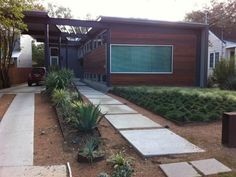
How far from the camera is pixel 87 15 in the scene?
5888cm

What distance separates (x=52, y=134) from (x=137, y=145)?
2.34 meters

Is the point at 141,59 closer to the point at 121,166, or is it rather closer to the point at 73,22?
the point at 73,22

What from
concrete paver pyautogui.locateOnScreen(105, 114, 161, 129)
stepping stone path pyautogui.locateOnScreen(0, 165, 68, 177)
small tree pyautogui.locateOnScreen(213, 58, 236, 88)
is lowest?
stepping stone path pyautogui.locateOnScreen(0, 165, 68, 177)

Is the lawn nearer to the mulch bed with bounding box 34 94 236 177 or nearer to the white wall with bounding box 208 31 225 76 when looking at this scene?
the mulch bed with bounding box 34 94 236 177

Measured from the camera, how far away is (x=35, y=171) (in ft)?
17.2

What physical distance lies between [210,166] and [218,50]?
24494 millimetres

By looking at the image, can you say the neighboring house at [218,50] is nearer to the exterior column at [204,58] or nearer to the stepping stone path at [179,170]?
the exterior column at [204,58]

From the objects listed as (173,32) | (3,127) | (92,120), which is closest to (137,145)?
(92,120)

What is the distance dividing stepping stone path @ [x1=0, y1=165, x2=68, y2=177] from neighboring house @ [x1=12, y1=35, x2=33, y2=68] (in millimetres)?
29087

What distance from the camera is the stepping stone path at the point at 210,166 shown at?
16.3ft

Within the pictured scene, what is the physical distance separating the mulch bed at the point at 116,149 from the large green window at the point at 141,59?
937 cm

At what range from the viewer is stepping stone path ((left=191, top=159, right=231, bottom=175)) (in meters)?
4.96

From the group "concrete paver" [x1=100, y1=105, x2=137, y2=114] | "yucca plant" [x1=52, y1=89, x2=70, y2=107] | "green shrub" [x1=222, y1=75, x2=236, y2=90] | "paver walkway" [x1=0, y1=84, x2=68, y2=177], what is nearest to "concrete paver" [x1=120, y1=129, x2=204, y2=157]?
"paver walkway" [x1=0, y1=84, x2=68, y2=177]

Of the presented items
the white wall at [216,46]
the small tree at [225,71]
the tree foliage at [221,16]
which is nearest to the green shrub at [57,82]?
the small tree at [225,71]
